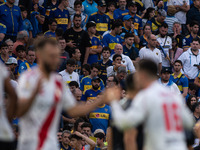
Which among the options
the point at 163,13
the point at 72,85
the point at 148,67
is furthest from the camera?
the point at 163,13

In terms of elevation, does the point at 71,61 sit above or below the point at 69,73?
above

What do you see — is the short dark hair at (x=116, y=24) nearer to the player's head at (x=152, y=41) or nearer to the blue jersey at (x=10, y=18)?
the player's head at (x=152, y=41)

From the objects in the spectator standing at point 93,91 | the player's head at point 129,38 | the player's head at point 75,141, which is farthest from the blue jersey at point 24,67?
the player's head at point 129,38

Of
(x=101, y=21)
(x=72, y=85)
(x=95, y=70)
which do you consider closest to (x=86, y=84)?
(x=95, y=70)

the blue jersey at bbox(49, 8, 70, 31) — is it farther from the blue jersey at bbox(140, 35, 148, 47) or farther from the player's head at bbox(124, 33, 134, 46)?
the blue jersey at bbox(140, 35, 148, 47)

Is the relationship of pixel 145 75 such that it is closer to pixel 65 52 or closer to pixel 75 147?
pixel 75 147

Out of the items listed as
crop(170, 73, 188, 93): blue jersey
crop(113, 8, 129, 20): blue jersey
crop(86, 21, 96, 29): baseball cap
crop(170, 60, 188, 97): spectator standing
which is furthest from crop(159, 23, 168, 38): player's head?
crop(86, 21, 96, 29): baseball cap

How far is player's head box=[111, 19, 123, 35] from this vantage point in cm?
1694

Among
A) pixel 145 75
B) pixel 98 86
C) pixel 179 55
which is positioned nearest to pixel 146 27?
pixel 179 55

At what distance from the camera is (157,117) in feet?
18.5

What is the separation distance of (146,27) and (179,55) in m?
1.51

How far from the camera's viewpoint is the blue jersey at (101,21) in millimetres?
17844

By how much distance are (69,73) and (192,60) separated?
4.68 m

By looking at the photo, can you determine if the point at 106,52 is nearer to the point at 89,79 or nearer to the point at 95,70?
the point at 95,70
